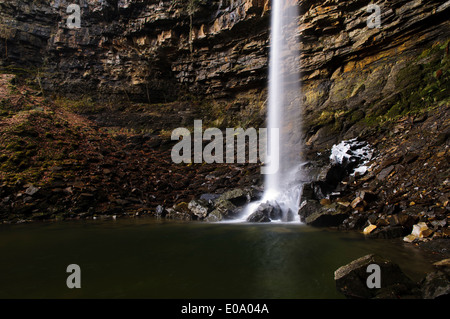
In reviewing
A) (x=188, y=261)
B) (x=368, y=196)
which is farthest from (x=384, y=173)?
(x=188, y=261)

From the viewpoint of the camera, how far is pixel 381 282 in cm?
338

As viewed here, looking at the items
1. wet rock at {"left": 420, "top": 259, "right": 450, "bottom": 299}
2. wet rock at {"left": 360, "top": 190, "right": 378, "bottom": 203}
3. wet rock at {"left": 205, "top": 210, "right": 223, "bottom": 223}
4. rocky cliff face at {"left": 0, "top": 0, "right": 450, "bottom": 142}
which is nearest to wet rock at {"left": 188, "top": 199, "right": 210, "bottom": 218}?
wet rock at {"left": 205, "top": 210, "right": 223, "bottom": 223}

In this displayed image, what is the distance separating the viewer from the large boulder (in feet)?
10.5

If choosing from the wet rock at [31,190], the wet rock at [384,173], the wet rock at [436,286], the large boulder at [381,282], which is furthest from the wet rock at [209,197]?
the wet rock at [436,286]

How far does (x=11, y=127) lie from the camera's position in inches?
559

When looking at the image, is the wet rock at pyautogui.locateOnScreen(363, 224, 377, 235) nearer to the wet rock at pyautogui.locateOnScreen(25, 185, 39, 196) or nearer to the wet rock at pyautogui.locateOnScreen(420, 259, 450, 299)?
the wet rock at pyautogui.locateOnScreen(420, 259, 450, 299)

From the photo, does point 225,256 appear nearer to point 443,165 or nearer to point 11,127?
point 443,165

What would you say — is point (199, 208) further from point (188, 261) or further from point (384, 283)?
point (384, 283)

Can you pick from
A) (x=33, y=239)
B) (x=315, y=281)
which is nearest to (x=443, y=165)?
(x=315, y=281)

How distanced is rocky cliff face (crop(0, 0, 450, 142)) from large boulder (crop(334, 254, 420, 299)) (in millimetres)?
11584

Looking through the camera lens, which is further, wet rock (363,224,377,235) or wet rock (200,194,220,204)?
wet rock (200,194,220,204)

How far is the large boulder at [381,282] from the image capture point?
319 centimetres

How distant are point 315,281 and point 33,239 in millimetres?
7943

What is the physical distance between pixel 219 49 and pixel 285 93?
726 centimetres
